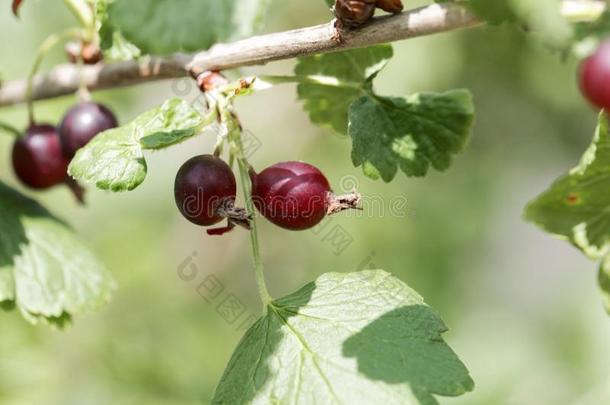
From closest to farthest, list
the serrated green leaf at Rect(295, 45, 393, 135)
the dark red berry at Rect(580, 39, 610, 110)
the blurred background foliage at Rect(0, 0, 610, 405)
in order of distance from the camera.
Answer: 1. the dark red berry at Rect(580, 39, 610, 110)
2. the serrated green leaf at Rect(295, 45, 393, 135)
3. the blurred background foliage at Rect(0, 0, 610, 405)

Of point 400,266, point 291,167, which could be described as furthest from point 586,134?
point 291,167

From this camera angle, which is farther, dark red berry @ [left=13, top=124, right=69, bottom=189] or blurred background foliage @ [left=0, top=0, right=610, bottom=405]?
blurred background foliage @ [left=0, top=0, right=610, bottom=405]

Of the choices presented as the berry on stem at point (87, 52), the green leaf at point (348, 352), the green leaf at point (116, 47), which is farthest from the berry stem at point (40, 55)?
the green leaf at point (348, 352)

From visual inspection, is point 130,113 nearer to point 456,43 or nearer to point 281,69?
point 281,69

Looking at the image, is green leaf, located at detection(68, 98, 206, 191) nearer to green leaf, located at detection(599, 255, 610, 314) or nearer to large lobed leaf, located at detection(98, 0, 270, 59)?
large lobed leaf, located at detection(98, 0, 270, 59)

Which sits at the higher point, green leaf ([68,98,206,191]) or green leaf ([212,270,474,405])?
green leaf ([68,98,206,191])

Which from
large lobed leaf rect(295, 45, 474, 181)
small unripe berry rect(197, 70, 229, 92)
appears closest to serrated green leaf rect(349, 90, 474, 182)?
large lobed leaf rect(295, 45, 474, 181)

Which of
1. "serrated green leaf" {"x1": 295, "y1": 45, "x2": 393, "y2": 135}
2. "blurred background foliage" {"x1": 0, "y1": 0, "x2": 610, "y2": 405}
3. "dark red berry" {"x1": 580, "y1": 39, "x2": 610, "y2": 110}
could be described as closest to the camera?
"dark red berry" {"x1": 580, "y1": 39, "x2": 610, "y2": 110}
